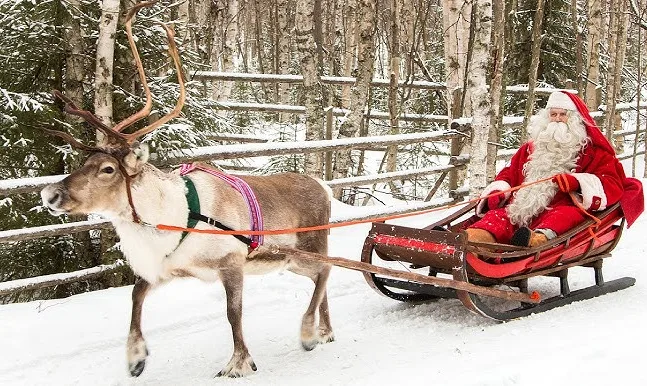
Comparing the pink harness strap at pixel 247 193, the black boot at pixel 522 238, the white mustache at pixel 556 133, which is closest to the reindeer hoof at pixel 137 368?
Answer: the pink harness strap at pixel 247 193

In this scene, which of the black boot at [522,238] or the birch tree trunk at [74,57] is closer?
the black boot at [522,238]

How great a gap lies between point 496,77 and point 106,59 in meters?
5.38

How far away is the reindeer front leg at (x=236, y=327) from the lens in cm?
402

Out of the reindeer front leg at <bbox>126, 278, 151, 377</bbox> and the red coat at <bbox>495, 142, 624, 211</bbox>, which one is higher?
the red coat at <bbox>495, 142, 624, 211</bbox>

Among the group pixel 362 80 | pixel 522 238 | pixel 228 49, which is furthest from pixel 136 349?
pixel 228 49

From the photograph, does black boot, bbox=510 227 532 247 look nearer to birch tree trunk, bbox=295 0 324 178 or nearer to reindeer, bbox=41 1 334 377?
reindeer, bbox=41 1 334 377

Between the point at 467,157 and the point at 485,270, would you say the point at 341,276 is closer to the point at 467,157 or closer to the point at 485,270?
the point at 485,270

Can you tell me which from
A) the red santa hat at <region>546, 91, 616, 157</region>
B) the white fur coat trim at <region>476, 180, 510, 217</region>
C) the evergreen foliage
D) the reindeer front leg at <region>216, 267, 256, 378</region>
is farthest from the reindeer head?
the red santa hat at <region>546, 91, 616, 157</region>

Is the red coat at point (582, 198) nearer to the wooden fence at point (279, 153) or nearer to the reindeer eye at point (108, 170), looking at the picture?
the wooden fence at point (279, 153)

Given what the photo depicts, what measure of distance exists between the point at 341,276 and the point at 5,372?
303 centimetres

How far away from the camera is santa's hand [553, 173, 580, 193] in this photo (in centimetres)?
505

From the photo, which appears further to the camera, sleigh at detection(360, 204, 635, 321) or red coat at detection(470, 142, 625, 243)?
red coat at detection(470, 142, 625, 243)

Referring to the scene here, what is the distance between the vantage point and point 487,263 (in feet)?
14.7

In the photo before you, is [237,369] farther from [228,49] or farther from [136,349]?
[228,49]
